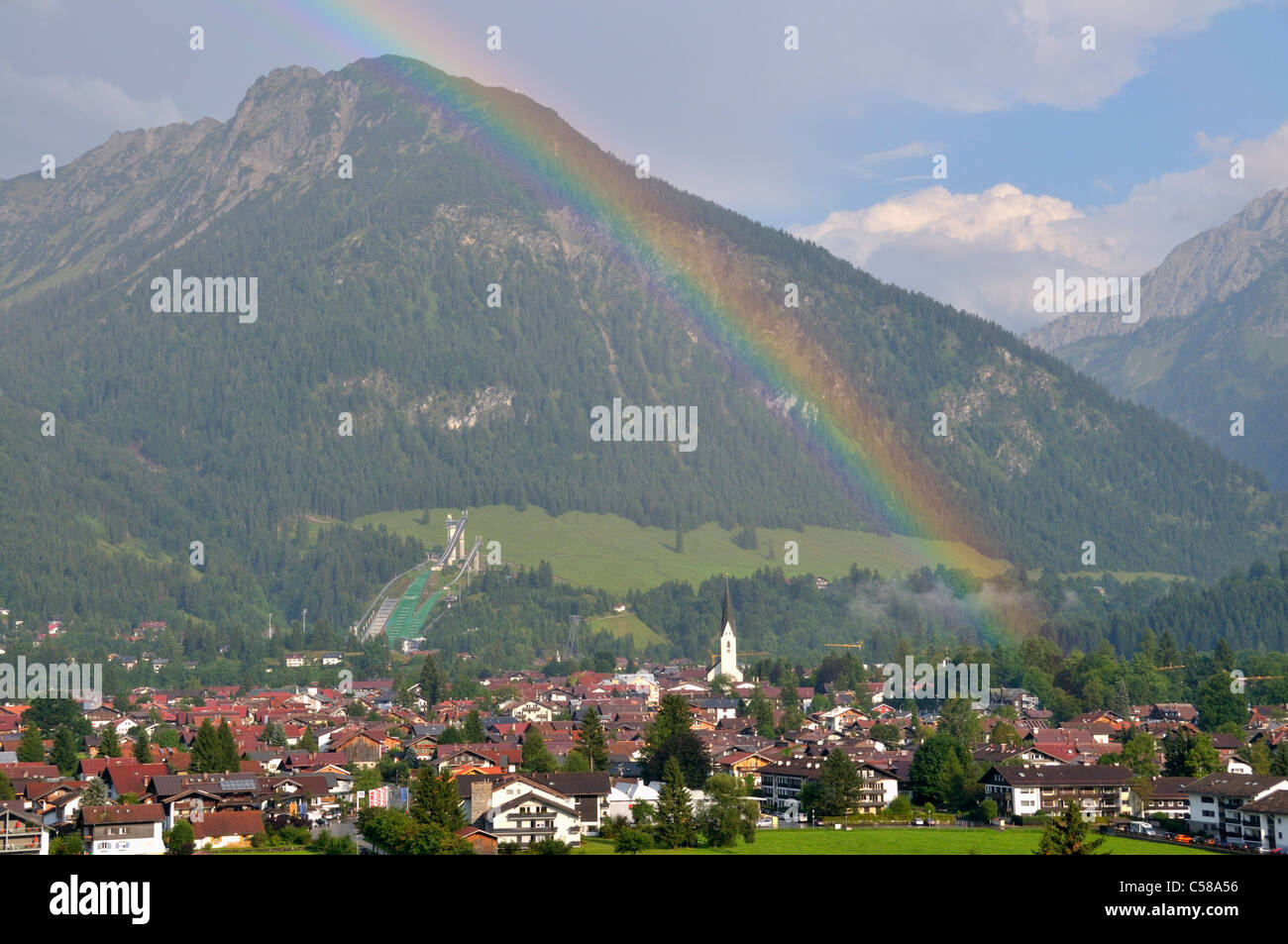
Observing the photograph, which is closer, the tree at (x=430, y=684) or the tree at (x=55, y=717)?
the tree at (x=55, y=717)

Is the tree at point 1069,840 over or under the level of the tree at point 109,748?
over

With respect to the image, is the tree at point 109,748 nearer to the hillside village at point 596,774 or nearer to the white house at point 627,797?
the hillside village at point 596,774

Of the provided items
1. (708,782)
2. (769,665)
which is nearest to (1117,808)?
(708,782)

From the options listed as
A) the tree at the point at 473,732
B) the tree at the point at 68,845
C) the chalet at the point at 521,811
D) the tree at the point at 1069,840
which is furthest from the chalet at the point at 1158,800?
the tree at the point at 68,845

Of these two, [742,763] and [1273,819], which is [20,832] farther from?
[1273,819]

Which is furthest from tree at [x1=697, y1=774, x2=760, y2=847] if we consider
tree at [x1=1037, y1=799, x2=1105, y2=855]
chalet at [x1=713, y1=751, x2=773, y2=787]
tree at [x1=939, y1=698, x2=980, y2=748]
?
tree at [x1=939, y1=698, x2=980, y2=748]
